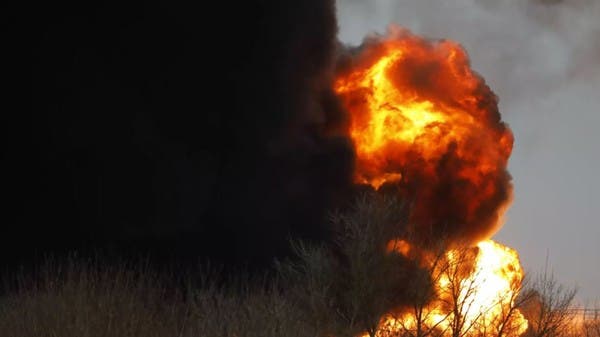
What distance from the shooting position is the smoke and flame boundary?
4444 cm

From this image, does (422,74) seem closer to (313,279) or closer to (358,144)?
(358,144)

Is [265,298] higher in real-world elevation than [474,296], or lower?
lower

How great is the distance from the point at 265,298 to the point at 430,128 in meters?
13.6

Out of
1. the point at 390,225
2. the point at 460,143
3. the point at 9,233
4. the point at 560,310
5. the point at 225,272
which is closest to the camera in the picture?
the point at 9,233

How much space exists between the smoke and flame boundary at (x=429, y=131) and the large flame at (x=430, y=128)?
51mm

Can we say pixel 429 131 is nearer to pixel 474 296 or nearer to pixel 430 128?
pixel 430 128

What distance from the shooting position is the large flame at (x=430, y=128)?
44.4 meters

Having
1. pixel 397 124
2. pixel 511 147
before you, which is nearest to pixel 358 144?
pixel 397 124

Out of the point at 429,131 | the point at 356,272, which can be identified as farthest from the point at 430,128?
the point at 356,272

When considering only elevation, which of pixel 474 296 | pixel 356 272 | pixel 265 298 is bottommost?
pixel 265 298

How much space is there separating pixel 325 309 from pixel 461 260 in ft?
27.9

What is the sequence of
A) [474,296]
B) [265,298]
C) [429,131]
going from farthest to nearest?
[474,296], [429,131], [265,298]

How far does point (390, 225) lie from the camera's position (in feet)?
157

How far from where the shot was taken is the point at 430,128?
44.4 m
